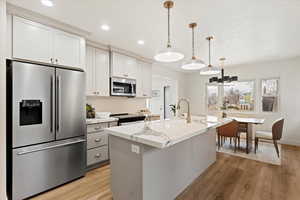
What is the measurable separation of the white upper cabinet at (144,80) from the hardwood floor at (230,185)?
2177 millimetres

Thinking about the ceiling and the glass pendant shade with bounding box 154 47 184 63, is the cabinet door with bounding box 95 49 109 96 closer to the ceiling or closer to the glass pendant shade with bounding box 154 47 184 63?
the ceiling

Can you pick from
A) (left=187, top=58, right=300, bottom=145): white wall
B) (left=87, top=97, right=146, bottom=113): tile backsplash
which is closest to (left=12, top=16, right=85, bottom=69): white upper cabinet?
(left=87, top=97, right=146, bottom=113): tile backsplash

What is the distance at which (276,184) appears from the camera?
2.27m

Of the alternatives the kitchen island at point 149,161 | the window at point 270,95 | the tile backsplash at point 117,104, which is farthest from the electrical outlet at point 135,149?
the window at point 270,95

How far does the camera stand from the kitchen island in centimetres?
148

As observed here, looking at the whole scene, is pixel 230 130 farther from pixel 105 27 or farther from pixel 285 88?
pixel 105 27

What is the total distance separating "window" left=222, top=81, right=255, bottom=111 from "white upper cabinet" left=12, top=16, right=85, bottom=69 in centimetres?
474

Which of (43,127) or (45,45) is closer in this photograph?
(43,127)

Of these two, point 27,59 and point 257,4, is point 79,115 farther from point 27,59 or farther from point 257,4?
point 257,4

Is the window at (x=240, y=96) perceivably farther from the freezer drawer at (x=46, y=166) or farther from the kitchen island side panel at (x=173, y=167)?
the freezer drawer at (x=46, y=166)

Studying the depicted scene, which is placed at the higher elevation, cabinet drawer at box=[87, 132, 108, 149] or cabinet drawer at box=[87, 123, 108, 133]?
cabinet drawer at box=[87, 123, 108, 133]

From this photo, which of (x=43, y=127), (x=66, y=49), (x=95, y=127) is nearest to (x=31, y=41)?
(x=66, y=49)

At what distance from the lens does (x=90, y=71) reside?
10.1 feet

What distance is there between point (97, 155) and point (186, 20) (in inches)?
114
